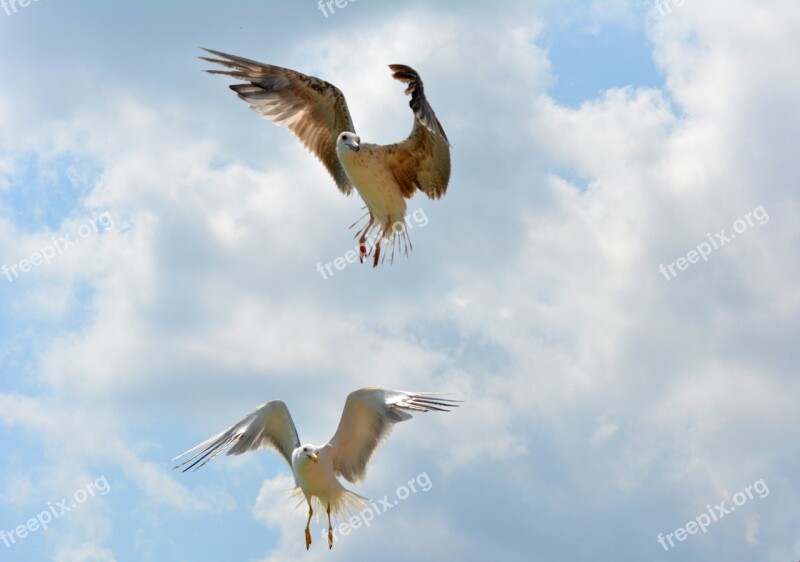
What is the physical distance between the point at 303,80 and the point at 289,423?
584 centimetres

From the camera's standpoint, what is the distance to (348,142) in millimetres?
16734

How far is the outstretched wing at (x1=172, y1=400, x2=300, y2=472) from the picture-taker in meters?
16.1

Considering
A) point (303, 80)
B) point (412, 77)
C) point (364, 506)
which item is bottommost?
point (364, 506)

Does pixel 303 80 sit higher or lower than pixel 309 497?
higher

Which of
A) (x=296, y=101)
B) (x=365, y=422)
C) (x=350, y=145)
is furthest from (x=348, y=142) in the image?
(x=365, y=422)

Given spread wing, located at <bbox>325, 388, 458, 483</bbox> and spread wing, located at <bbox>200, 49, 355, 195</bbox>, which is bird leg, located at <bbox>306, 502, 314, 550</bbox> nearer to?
spread wing, located at <bbox>325, 388, 458, 483</bbox>

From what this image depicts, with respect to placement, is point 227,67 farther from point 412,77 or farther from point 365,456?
point 365,456

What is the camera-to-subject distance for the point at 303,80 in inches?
703

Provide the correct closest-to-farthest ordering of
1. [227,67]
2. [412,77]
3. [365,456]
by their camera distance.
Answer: [412,77] → [365,456] → [227,67]

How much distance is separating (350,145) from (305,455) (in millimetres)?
4937

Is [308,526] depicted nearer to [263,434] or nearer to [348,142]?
[263,434]

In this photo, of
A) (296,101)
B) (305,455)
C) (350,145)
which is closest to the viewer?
(305,455)

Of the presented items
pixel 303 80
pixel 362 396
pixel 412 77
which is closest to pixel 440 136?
pixel 412 77

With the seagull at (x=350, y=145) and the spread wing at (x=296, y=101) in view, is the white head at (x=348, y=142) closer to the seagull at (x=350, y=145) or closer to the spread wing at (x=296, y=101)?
the seagull at (x=350, y=145)
